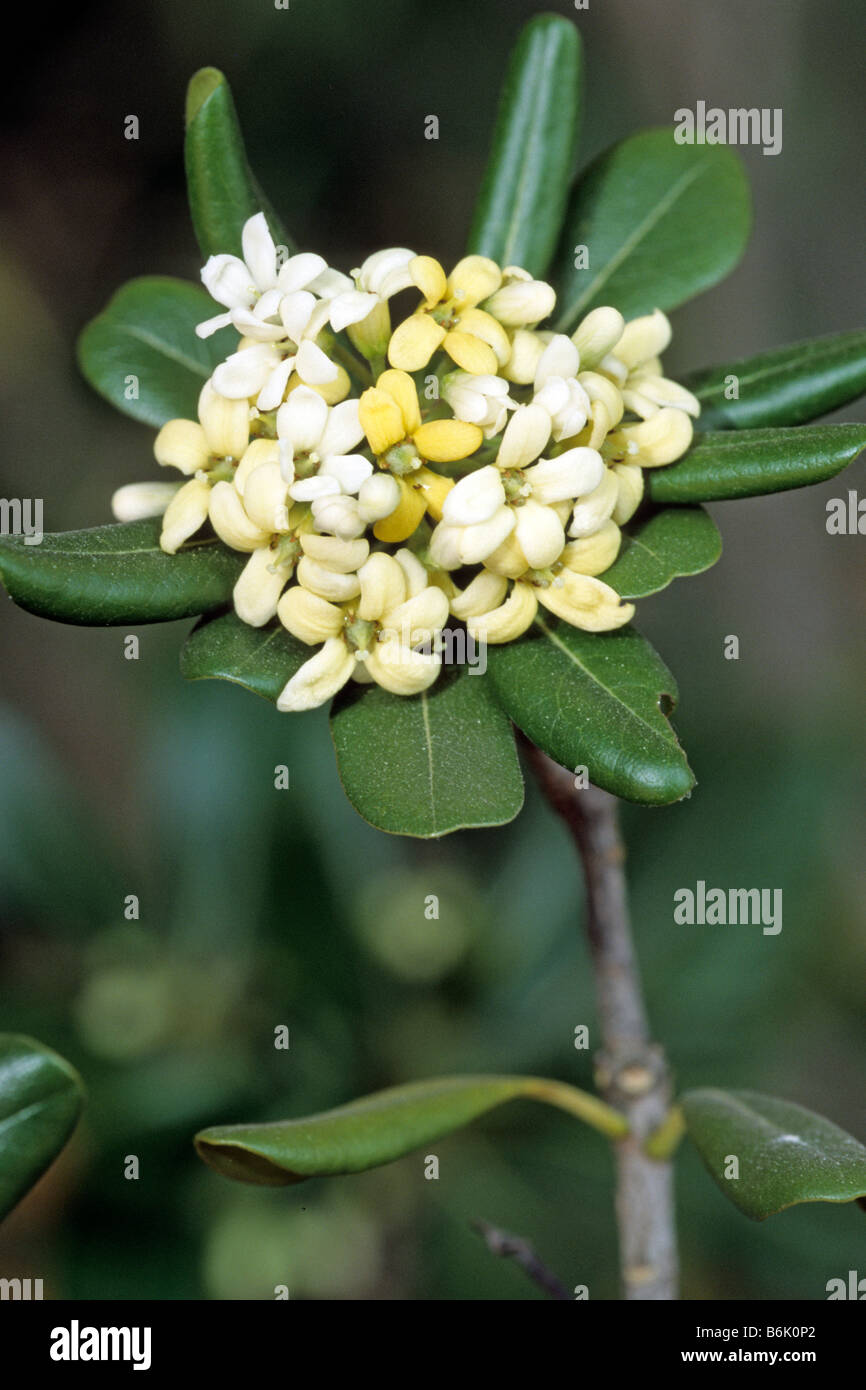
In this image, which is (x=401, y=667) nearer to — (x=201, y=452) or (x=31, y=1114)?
(x=201, y=452)

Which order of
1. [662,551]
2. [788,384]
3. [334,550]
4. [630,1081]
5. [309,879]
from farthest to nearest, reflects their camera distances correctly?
1. [309,879]
2. [630,1081]
3. [788,384]
4. [662,551]
5. [334,550]

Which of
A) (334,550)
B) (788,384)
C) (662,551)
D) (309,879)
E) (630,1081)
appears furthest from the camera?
(309,879)

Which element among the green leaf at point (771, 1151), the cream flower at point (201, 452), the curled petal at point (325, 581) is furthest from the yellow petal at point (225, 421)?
the green leaf at point (771, 1151)

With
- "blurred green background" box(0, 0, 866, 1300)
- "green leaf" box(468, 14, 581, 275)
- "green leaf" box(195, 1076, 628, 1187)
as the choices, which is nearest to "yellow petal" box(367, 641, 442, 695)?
"green leaf" box(195, 1076, 628, 1187)

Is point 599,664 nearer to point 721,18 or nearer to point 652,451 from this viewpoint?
point 652,451

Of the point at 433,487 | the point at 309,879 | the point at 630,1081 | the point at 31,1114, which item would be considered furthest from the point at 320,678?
the point at 309,879

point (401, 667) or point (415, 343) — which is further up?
point (415, 343)

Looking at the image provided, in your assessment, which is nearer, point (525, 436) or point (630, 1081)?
point (525, 436)
